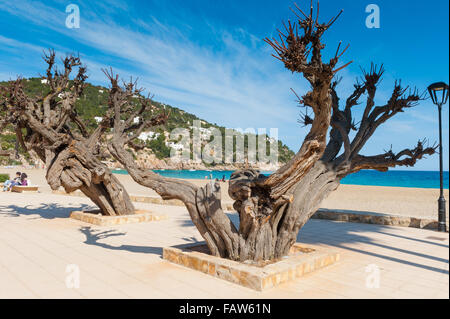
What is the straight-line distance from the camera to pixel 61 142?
29.9ft

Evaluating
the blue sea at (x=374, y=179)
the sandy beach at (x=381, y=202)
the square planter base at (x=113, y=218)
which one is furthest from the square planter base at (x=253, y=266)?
the blue sea at (x=374, y=179)

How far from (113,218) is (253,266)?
233 inches

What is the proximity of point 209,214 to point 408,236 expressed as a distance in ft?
18.0

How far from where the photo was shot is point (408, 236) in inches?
309

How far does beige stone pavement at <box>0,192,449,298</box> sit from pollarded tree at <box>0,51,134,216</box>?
3.75 feet

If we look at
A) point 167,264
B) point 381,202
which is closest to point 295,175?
point 167,264

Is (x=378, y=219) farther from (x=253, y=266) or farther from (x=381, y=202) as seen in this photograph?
(x=381, y=202)

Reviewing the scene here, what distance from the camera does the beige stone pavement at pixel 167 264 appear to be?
13.6 feet

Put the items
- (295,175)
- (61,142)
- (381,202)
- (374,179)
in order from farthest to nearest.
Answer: (374,179) < (381,202) < (61,142) < (295,175)

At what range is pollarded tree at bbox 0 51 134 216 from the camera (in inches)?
356

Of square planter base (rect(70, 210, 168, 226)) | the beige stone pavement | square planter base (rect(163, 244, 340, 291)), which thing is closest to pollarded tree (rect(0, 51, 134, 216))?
square planter base (rect(70, 210, 168, 226))

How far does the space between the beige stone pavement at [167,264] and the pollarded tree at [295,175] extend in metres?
0.76

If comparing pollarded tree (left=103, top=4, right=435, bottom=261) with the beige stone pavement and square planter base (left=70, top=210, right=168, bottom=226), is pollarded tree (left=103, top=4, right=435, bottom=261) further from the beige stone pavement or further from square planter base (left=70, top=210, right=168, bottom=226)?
square planter base (left=70, top=210, right=168, bottom=226)
